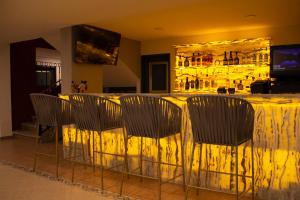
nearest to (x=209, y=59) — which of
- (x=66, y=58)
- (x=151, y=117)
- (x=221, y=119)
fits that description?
(x=66, y=58)

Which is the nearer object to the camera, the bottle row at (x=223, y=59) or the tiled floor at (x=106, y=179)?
the tiled floor at (x=106, y=179)

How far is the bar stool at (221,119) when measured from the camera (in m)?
2.13

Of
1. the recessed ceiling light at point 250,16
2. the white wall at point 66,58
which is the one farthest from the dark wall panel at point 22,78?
the recessed ceiling light at point 250,16

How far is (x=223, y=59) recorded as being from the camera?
6.31 meters

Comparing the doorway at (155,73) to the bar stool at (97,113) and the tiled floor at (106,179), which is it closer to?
the tiled floor at (106,179)

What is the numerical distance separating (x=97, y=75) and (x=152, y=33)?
5.25 ft

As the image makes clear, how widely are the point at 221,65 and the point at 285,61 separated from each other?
176 centimetres

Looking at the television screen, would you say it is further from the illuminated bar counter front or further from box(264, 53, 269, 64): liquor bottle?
box(264, 53, 269, 64): liquor bottle

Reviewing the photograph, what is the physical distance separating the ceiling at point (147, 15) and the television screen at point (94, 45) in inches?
7.9

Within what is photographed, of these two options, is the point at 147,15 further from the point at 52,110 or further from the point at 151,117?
the point at 151,117

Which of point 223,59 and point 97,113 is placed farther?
point 223,59

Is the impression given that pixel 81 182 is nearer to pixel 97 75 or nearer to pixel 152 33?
pixel 97 75

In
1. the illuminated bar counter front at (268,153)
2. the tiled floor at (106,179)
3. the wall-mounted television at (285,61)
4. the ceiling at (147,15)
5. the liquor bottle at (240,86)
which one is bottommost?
the tiled floor at (106,179)

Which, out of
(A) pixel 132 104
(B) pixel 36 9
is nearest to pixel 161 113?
(A) pixel 132 104
